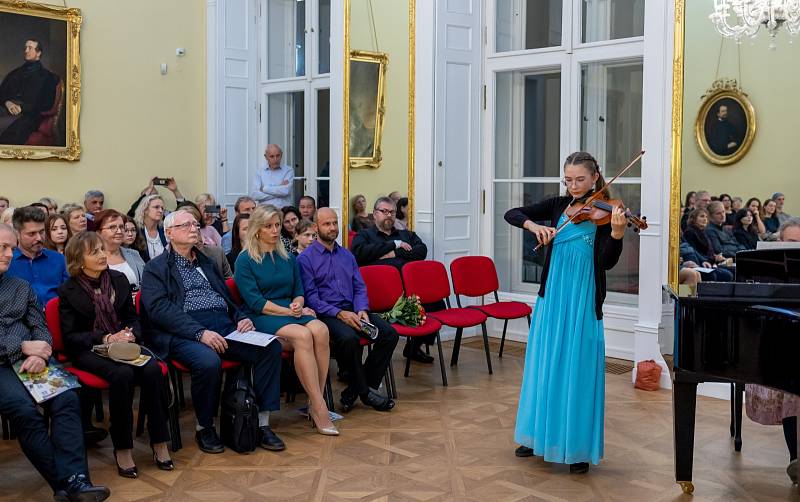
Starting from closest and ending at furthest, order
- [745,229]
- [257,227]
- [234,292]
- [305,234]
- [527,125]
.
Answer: [257,227], [234,292], [745,229], [305,234], [527,125]

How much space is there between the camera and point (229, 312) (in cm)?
522

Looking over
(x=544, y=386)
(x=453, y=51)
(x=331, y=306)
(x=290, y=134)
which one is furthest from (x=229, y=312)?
(x=290, y=134)

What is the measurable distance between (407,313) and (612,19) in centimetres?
301

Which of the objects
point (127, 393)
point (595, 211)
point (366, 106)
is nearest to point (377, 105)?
point (366, 106)

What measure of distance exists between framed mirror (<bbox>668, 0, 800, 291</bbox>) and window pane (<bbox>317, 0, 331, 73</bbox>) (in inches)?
141

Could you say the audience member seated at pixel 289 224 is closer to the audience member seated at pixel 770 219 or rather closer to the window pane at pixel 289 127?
the window pane at pixel 289 127

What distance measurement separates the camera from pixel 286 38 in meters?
9.38

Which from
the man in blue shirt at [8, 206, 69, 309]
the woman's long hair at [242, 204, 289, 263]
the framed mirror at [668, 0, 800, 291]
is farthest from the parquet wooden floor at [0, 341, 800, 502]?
the framed mirror at [668, 0, 800, 291]

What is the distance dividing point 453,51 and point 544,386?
4149mm

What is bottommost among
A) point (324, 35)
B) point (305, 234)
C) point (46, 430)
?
point (46, 430)

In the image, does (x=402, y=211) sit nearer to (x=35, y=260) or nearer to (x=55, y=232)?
(x=55, y=232)

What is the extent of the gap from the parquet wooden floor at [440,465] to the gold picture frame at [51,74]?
150 inches

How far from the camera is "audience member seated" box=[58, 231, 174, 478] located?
4359 mm

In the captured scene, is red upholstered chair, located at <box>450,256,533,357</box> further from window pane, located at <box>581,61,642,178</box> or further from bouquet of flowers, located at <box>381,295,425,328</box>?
window pane, located at <box>581,61,642,178</box>
